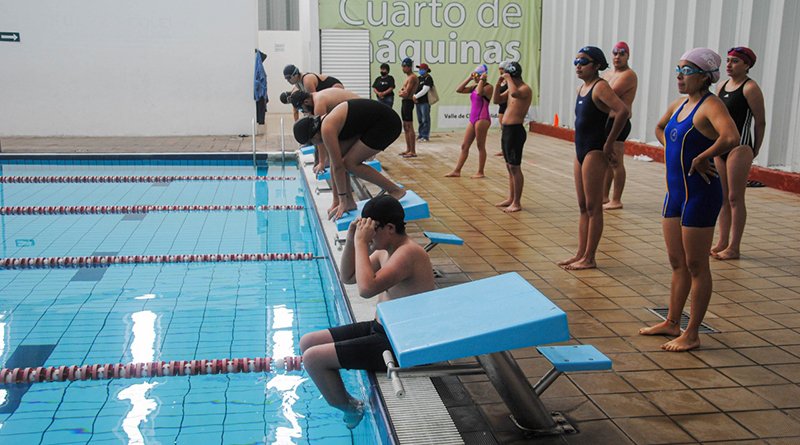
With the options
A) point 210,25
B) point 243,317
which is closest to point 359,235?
point 243,317

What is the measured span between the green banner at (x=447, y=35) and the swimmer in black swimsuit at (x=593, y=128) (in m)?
11.9

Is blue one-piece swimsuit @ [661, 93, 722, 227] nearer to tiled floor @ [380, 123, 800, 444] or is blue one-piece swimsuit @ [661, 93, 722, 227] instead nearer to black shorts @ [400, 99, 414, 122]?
tiled floor @ [380, 123, 800, 444]

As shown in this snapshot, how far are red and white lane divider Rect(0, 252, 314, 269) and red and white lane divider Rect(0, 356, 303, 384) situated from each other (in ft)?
7.26

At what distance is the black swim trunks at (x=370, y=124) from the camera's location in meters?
5.72

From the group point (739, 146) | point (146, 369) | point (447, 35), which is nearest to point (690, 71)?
point (739, 146)

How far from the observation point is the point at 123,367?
12.7ft

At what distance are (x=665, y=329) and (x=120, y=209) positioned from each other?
Answer: 246 inches

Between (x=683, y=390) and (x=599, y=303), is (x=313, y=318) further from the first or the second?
(x=683, y=390)

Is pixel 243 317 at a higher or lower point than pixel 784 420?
lower

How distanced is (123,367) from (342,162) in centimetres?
251

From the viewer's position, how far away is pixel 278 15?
1121 inches

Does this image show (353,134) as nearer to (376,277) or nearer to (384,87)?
(376,277)

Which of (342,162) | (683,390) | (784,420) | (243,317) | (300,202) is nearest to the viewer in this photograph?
(784,420)

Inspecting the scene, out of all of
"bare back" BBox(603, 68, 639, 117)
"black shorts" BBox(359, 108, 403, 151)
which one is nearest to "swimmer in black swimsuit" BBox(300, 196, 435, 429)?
"black shorts" BBox(359, 108, 403, 151)
